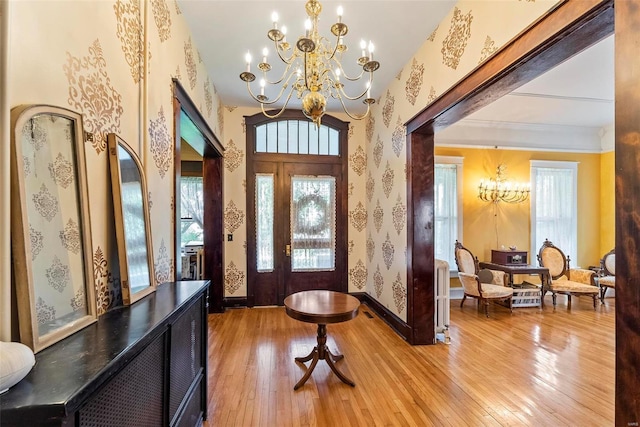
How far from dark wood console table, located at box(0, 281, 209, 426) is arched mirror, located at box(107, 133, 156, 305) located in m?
0.09

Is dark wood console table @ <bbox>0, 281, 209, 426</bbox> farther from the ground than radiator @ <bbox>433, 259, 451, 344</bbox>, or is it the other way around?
dark wood console table @ <bbox>0, 281, 209, 426</bbox>

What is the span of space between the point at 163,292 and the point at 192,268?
394 cm

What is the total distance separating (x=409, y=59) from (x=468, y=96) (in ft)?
4.08

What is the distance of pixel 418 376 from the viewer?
2.46m

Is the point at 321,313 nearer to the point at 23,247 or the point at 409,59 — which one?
the point at 23,247

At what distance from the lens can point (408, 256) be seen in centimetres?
315

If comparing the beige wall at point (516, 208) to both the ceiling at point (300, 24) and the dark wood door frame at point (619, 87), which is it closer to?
the ceiling at point (300, 24)

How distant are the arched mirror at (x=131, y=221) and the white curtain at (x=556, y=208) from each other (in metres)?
6.33

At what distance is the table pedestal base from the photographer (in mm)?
2322

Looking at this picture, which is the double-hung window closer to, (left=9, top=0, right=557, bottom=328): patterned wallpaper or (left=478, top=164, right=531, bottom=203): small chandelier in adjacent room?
(left=478, top=164, right=531, bottom=203): small chandelier in adjacent room

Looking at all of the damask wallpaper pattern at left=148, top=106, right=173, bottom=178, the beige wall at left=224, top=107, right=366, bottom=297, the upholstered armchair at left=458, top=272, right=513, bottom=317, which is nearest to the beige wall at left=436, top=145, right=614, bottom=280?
the upholstered armchair at left=458, top=272, right=513, bottom=317

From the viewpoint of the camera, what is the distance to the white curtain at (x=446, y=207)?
514 centimetres

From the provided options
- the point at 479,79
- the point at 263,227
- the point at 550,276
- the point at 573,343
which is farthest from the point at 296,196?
the point at 550,276

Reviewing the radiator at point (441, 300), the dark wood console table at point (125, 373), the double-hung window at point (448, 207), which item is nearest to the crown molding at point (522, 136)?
the double-hung window at point (448, 207)
